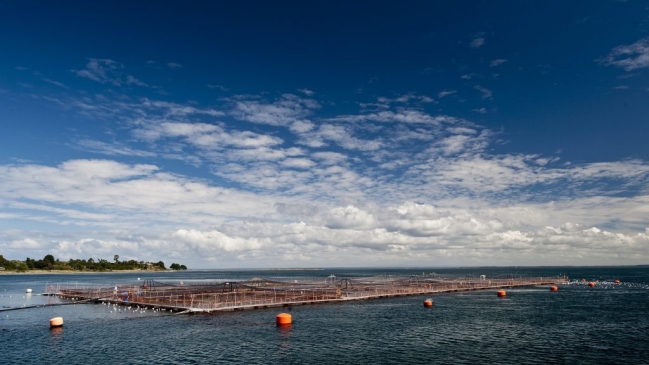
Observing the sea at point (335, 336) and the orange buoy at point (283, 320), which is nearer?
the sea at point (335, 336)

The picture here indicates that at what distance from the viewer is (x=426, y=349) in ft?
213

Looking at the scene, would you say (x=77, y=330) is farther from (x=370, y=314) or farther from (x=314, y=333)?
(x=370, y=314)

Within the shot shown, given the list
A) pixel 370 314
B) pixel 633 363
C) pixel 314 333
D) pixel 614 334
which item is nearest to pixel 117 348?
pixel 314 333

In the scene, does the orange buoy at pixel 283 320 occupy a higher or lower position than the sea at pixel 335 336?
higher

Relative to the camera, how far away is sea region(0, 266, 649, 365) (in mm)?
59594

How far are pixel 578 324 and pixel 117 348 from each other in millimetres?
85068

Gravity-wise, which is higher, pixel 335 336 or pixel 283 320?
pixel 283 320

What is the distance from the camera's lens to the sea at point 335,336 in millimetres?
59594

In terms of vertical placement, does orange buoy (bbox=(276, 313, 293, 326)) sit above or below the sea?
above

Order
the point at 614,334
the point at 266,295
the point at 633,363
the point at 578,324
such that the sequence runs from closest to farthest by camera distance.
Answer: the point at 633,363 < the point at 614,334 < the point at 578,324 < the point at 266,295

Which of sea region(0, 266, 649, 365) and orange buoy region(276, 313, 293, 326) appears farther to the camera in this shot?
orange buoy region(276, 313, 293, 326)

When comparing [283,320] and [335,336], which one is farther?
[283,320]

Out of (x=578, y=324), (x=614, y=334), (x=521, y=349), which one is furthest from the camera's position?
(x=578, y=324)

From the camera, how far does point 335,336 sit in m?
74.6
